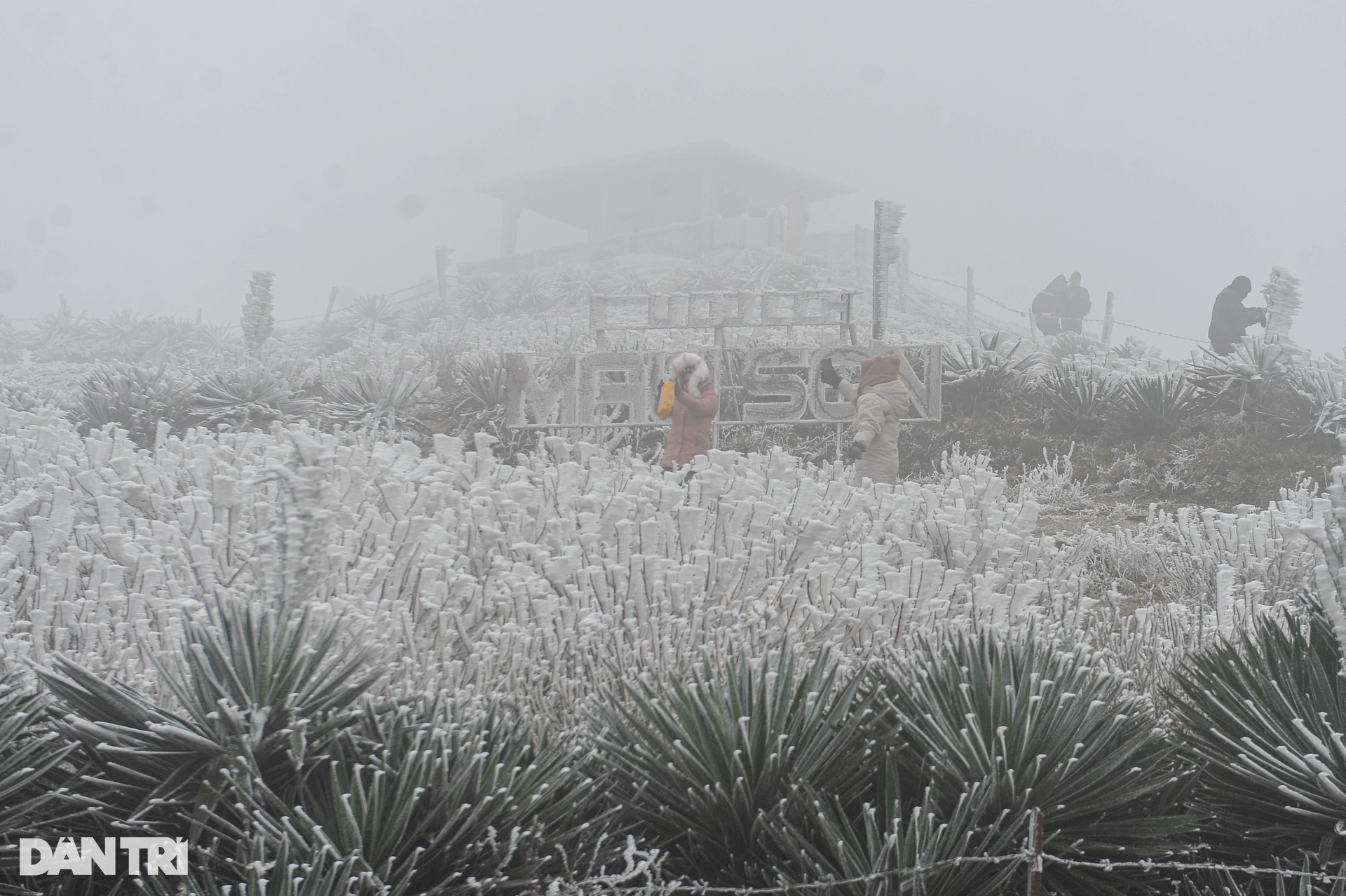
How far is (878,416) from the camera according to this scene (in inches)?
299

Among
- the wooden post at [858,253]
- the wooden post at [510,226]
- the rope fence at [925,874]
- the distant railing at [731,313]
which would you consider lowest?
the rope fence at [925,874]

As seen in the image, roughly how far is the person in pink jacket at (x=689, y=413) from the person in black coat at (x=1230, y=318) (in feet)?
28.8

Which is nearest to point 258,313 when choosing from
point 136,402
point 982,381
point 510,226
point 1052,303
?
point 136,402

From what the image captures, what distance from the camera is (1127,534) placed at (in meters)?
5.84

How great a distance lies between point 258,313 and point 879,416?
420 inches

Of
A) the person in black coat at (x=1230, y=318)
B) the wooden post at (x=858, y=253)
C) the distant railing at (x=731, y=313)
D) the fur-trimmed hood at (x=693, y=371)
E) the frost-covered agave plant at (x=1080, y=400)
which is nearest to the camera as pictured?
the fur-trimmed hood at (x=693, y=371)

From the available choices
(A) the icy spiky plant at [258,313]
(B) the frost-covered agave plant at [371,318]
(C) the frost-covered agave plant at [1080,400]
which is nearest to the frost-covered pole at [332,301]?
(B) the frost-covered agave plant at [371,318]

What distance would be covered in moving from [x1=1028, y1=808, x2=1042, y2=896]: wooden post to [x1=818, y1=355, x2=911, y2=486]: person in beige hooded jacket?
18.9ft

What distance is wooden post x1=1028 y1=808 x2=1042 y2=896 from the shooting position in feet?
5.62

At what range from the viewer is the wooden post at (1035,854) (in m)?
1.71

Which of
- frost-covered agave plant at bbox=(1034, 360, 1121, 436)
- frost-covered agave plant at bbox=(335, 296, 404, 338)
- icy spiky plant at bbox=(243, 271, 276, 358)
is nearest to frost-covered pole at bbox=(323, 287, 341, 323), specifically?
frost-covered agave plant at bbox=(335, 296, 404, 338)

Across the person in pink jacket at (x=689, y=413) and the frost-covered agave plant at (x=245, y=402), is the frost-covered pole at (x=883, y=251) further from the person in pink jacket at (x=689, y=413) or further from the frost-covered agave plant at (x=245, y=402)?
the frost-covered agave plant at (x=245, y=402)

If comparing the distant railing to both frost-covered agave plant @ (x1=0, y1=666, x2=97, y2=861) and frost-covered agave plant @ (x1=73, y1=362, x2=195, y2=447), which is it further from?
frost-covered agave plant @ (x1=0, y1=666, x2=97, y2=861)

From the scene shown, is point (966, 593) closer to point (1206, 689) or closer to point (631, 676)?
point (1206, 689)
